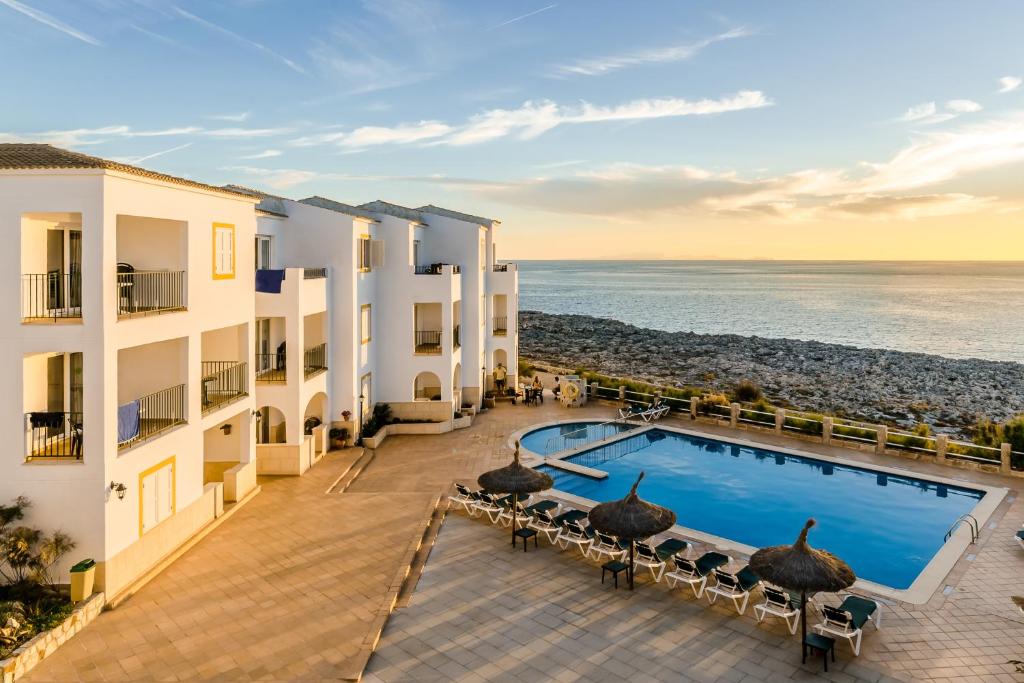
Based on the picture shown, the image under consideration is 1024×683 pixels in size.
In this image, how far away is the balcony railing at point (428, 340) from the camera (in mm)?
26953

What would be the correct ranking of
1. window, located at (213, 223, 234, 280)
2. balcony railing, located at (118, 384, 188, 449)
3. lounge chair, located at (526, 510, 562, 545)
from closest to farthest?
balcony railing, located at (118, 384, 188, 449) → lounge chair, located at (526, 510, 562, 545) → window, located at (213, 223, 234, 280)

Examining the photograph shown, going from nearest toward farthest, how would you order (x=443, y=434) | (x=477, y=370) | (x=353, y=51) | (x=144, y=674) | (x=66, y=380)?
1. (x=144, y=674)
2. (x=66, y=380)
3. (x=443, y=434)
4. (x=353, y=51)
5. (x=477, y=370)

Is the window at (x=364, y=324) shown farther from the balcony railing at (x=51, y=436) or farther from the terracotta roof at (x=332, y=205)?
the balcony railing at (x=51, y=436)

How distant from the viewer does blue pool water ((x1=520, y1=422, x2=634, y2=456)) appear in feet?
79.1

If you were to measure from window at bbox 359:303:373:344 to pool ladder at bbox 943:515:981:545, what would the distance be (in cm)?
1886

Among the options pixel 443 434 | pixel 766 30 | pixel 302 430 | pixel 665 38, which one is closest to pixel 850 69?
pixel 766 30

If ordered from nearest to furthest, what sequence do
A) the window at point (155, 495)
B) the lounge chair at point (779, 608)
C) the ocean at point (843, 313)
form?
the lounge chair at point (779, 608)
the window at point (155, 495)
the ocean at point (843, 313)

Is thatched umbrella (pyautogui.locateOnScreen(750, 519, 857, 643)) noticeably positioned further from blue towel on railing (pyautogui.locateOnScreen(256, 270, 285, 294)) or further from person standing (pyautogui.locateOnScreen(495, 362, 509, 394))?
person standing (pyautogui.locateOnScreen(495, 362, 509, 394))

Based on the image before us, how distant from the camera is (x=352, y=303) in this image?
22.6 meters

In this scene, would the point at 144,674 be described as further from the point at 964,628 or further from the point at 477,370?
the point at 477,370

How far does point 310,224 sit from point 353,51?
32.0 feet

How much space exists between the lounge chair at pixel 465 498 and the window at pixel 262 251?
1035cm

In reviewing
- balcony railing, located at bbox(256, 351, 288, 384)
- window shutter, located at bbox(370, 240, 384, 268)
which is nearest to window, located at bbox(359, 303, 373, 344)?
window shutter, located at bbox(370, 240, 384, 268)

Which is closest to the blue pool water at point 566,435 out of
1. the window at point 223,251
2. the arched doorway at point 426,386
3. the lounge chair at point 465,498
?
the arched doorway at point 426,386
